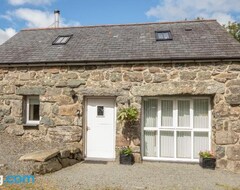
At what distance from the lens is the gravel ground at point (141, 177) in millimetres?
5543

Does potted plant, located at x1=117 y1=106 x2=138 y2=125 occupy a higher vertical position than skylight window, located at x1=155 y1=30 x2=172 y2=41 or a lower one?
lower

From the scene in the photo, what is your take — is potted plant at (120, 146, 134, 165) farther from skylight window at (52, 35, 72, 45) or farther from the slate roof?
skylight window at (52, 35, 72, 45)

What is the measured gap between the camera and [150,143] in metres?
8.06

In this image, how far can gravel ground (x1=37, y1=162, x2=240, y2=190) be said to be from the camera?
5.54m

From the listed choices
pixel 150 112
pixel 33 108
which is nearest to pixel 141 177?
pixel 150 112

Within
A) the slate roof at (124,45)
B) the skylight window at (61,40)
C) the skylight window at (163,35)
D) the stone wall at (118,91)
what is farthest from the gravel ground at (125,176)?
the skylight window at (163,35)

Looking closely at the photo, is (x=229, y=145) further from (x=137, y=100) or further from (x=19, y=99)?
(x=19, y=99)

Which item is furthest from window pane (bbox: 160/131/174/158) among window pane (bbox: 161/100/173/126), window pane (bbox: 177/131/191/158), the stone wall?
the stone wall

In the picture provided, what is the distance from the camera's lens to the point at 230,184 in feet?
19.0

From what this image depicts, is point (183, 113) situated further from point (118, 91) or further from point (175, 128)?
point (118, 91)

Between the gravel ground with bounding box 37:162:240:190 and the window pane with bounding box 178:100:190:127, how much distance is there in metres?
1.38

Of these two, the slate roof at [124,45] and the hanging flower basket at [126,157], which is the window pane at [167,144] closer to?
the hanging flower basket at [126,157]

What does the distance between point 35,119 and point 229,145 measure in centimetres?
695

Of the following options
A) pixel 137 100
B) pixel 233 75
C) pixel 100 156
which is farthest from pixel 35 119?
pixel 233 75
